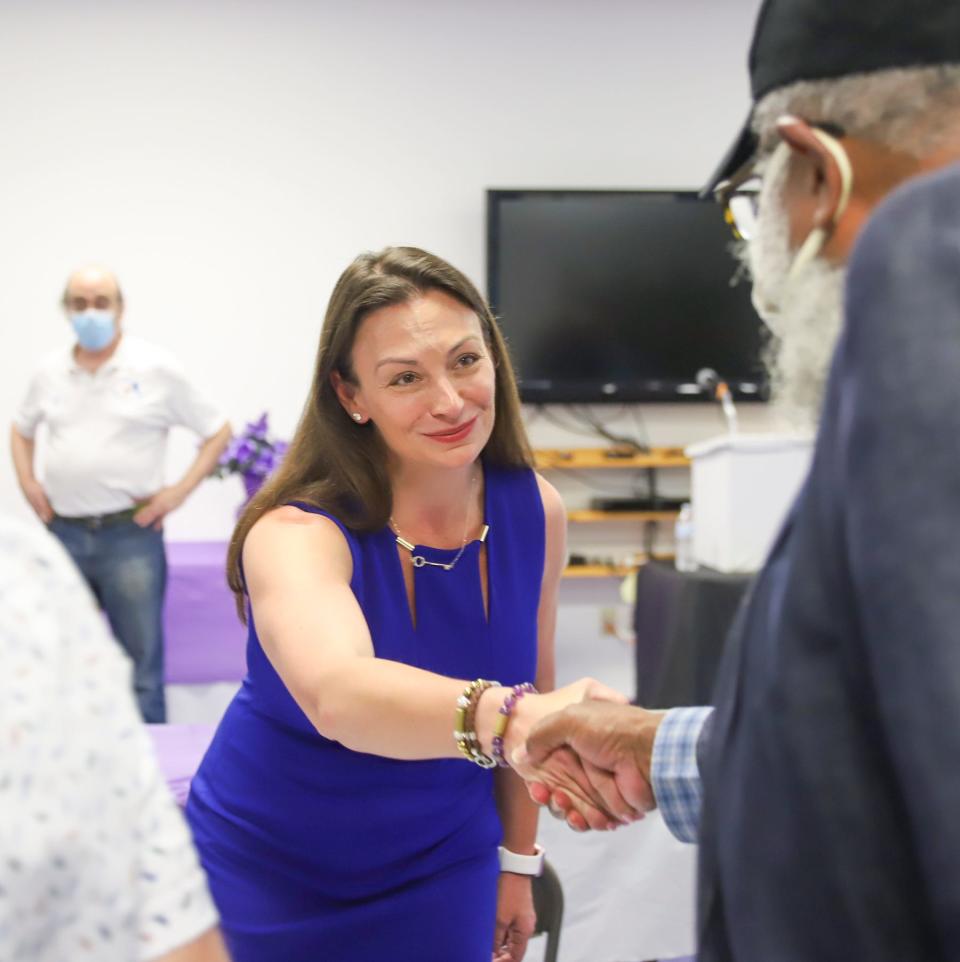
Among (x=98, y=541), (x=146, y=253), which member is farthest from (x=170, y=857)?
(x=146, y=253)

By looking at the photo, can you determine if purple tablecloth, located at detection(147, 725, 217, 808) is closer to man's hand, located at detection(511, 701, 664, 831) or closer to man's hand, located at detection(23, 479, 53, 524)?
man's hand, located at detection(511, 701, 664, 831)

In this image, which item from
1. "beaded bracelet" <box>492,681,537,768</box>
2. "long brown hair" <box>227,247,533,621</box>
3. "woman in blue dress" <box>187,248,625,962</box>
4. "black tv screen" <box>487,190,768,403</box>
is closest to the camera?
"beaded bracelet" <box>492,681,537,768</box>

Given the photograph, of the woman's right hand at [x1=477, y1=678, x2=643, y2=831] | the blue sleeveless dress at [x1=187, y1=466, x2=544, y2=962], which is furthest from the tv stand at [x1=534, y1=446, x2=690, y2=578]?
the woman's right hand at [x1=477, y1=678, x2=643, y2=831]

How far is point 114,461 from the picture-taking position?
13.6 ft

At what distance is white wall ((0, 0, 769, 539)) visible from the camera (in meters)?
5.38

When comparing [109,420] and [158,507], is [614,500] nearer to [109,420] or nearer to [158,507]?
[158,507]

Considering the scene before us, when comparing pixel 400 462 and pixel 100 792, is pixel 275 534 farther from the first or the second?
pixel 100 792

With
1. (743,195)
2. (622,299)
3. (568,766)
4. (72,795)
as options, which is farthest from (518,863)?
(622,299)

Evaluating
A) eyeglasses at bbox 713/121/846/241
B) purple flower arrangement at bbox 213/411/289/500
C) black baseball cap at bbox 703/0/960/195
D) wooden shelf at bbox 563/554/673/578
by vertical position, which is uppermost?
black baseball cap at bbox 703/0/960/195

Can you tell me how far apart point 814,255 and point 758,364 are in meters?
5.03

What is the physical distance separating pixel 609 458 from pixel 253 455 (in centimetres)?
201

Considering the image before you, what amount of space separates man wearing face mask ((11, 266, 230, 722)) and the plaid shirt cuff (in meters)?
3.20

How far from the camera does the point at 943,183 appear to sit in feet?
1.63

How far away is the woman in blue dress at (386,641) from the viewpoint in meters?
1.37
